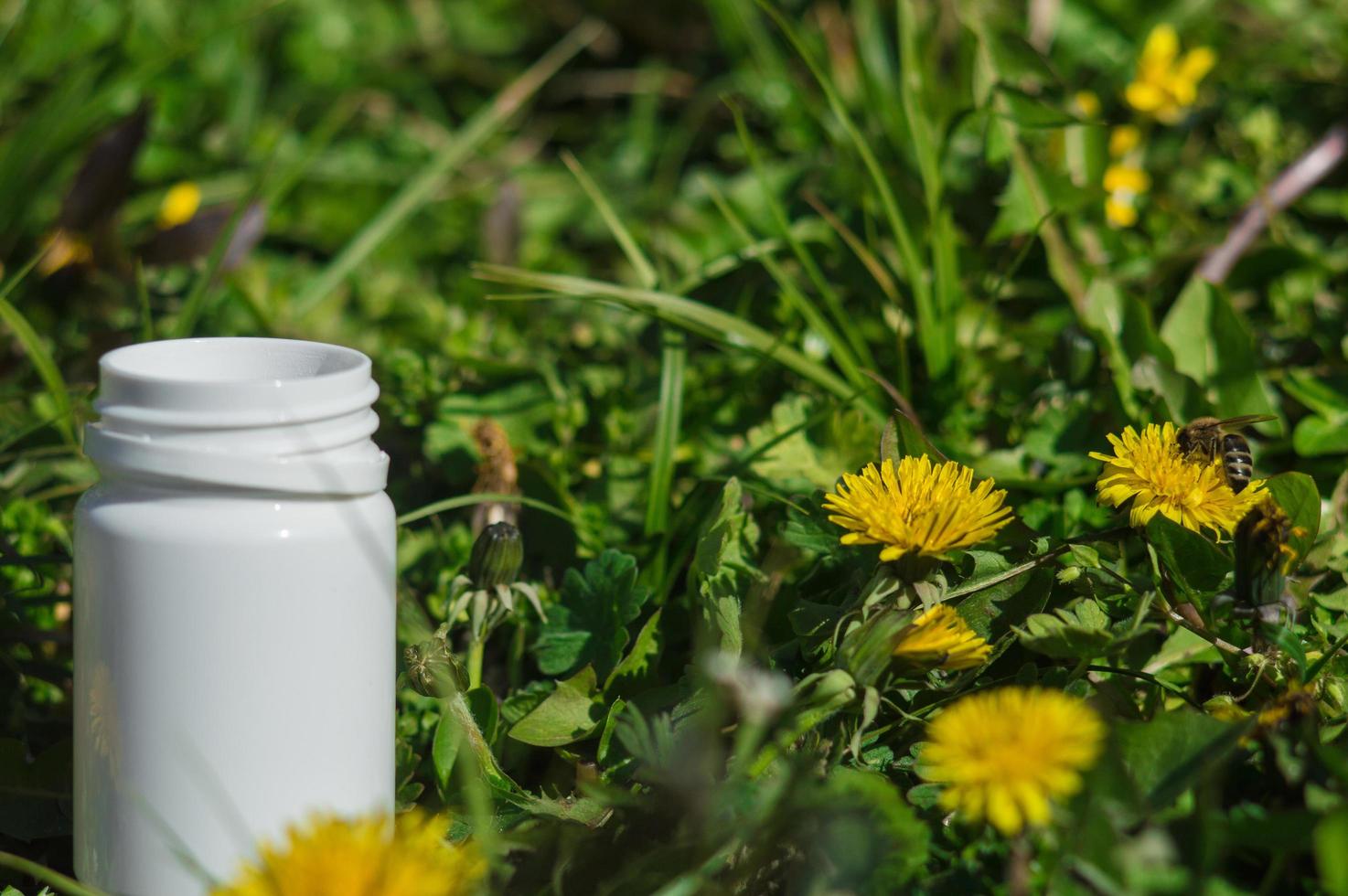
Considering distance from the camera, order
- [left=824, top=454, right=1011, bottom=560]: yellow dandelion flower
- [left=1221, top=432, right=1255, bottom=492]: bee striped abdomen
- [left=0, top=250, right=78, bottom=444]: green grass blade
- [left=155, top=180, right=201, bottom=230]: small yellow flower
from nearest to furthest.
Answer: [left=824, top=454, right=1011, bottom=560]: yellow dandelion flower
[left=1221, top=432, right=1255, bottom=492]: bee striped abdomen
[left=0, top=250, right=78, bottom=444]: green grass blade
[left=155, top=180, right=201, bottom=230]: small yellow flower

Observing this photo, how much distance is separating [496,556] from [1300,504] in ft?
2.56

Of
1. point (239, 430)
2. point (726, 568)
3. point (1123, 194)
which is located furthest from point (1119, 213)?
point (239, 430)

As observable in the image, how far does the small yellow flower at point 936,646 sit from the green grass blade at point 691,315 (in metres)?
0.55

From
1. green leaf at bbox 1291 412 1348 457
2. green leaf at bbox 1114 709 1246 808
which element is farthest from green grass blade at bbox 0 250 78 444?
green leaf at bbox 1291 412 1348 457

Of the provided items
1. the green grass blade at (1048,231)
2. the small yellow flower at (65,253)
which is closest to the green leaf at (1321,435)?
the green grass blade at (1048,231)

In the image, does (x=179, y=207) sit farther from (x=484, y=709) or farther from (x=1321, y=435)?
(x=1321, y=435)

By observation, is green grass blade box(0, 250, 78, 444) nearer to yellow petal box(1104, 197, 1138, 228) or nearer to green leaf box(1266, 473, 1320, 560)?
green leaf box(1266, 473, 1320, 560)

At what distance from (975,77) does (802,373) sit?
75cm

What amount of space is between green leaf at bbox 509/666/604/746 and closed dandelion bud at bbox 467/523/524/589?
0.45 ft

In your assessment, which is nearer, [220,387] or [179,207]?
[220,387]

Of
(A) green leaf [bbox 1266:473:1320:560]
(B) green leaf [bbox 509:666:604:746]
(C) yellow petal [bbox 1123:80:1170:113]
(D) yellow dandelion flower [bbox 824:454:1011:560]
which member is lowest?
(B) green leaf [bbox 509:666:604:746]

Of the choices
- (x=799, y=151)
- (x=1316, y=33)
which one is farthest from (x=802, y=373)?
(x=1316, y=33)

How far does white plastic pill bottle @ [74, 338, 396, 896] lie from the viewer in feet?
3.15

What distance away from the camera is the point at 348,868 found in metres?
0.79
